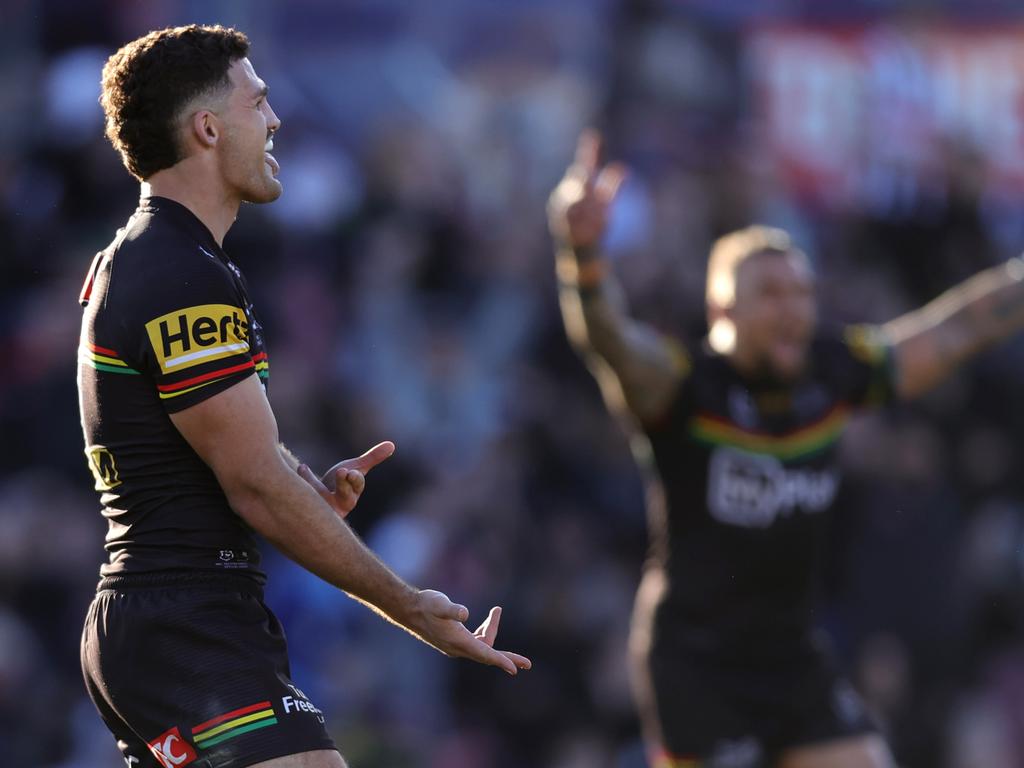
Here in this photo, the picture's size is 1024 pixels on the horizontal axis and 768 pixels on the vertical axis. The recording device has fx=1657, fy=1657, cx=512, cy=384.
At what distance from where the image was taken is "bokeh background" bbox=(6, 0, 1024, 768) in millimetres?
10227

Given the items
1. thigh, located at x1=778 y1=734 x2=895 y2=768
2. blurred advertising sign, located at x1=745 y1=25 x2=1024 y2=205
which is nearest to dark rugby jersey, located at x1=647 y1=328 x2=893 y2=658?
thigh, located at x1=778 y1=734 x2=895 y2=768

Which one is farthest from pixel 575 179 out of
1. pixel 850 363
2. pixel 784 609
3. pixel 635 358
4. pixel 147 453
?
pixel 147 453

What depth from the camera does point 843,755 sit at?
6.85 meters

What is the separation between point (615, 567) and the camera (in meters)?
11.5

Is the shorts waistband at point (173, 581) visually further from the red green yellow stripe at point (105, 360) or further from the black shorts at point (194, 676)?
the red green yellow stripe at point (105, 360)

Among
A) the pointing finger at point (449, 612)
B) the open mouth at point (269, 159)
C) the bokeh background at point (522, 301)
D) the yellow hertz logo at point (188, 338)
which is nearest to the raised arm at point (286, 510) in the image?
the pointing finger at point (449, 612)

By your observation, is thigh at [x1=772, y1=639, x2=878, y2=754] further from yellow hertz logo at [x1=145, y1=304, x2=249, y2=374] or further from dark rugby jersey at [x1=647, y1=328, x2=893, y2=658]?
yellow hertz logo at [x1=145, y1=304, x2=249, y2=374]

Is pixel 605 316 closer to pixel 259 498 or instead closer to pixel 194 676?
pixel 259 498

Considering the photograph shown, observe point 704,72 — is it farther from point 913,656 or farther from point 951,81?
point 913,656

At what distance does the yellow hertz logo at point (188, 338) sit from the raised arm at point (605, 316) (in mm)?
3180

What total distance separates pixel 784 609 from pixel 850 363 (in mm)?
1195

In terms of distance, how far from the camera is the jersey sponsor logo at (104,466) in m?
4.38

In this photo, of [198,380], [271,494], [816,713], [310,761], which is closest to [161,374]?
[198,380]

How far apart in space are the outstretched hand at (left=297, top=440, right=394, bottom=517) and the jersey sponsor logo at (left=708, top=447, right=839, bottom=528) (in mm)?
2793
